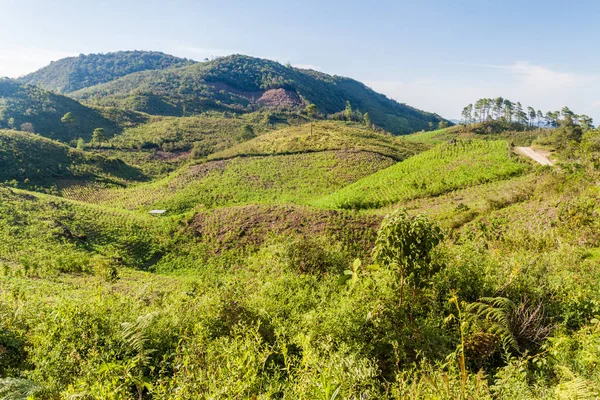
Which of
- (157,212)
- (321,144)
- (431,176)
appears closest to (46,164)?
(157,212)

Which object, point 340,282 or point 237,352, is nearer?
point 237,352

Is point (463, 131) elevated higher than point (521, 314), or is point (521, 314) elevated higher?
point (463, 131)

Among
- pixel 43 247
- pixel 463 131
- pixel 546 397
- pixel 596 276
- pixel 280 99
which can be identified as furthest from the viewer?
pixel 280 99

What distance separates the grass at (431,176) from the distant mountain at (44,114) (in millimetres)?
64670

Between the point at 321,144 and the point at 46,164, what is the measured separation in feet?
126

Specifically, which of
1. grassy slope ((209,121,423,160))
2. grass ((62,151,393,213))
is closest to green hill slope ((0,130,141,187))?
grass ((62,151,393,213))

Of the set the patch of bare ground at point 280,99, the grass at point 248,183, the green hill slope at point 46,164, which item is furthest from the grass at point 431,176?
the patch of bare ground at point 280,99

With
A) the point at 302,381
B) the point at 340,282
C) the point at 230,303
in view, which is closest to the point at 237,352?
the point at 302,381

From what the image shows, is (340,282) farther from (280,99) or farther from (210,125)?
(280,99)

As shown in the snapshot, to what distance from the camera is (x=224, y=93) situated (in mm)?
152625

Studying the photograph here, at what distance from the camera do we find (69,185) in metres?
39.4

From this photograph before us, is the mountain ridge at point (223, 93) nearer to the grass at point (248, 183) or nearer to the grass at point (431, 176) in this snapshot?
the grass at point (248, 183)

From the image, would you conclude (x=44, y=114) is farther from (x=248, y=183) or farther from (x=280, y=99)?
(x=280, y=99)

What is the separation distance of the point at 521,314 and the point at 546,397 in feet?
7.65
